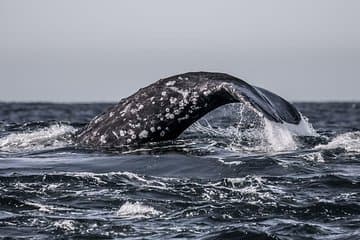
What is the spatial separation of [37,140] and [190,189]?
4479 millimetres

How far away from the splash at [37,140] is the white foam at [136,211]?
3.76 m

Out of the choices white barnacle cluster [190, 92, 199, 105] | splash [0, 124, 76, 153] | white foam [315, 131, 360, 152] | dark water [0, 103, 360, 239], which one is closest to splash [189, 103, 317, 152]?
dark water [0, 103, 360, 239]

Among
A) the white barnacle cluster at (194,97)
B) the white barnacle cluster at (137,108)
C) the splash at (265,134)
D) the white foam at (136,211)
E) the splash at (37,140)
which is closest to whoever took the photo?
the white foam at (136,211)

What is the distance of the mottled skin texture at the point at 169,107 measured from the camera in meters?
10.7

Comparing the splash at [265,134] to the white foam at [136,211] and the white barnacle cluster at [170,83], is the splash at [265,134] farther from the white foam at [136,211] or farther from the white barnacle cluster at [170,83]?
the white foam at [136,211]

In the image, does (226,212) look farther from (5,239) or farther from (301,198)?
(5,239)

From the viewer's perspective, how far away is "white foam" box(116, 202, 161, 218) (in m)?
7.92

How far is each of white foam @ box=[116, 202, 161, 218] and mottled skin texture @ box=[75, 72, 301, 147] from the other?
267 cm

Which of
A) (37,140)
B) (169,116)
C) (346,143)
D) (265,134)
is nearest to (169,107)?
(169,116)

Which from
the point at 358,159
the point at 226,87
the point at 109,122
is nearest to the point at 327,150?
the point at 358,159

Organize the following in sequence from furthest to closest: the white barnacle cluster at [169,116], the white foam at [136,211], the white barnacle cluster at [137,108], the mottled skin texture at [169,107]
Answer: the white barnacle cluster at [137,108] → the white barnacle cluster at [169,116] → the mottled skin texture at [169,107] → the white foam at [136,211]

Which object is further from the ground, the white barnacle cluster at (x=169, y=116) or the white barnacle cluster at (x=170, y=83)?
the white barnacle cluster at (x=170, y=83)

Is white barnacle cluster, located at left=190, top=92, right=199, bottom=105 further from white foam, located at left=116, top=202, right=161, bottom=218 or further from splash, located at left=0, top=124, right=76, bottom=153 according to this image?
white foam, located at left=116, top=202, right=161, bottom=218

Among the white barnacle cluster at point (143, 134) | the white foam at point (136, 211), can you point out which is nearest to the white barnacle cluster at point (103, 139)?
the white barnacle cluster at point (143, 134)
